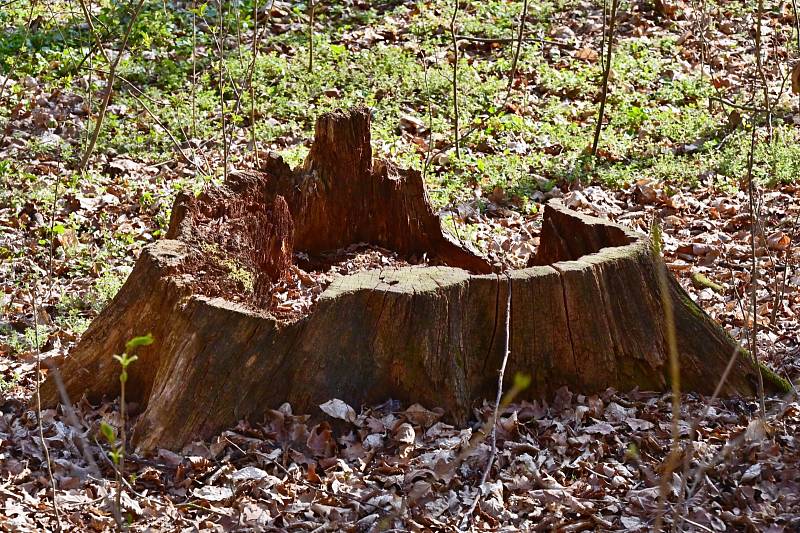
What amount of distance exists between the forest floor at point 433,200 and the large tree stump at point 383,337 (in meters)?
0.12

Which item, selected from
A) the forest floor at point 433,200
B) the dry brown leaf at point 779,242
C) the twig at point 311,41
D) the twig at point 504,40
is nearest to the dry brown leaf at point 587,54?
the forest floor at point 433,200

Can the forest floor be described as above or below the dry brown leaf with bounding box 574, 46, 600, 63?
below

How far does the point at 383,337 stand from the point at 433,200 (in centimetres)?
342

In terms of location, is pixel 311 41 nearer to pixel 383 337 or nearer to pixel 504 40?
pixel 504 40

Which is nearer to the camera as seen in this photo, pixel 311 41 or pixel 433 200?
pixel 433 200

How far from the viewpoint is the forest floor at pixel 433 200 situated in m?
3.48

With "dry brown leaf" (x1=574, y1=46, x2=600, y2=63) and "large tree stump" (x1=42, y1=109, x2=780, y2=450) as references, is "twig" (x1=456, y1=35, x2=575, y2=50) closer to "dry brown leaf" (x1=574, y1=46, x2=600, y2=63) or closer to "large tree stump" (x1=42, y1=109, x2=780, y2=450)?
"dry brown leaf" (x1=574, y1=46, x2=600, y2=63)

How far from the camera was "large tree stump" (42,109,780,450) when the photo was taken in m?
3.87

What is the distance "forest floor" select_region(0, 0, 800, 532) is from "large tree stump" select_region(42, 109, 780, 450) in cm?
12

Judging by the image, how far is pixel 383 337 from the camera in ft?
12.8

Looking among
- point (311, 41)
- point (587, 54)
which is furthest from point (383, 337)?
point (587, 54)

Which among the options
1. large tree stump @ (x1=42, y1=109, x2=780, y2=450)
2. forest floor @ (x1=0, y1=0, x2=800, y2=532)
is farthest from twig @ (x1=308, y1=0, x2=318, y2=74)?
large tree stump @ (x1=42, y1=109, x2=780, y2=450)

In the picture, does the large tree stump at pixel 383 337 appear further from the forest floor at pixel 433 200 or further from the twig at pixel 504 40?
the twig at pixel 504 40

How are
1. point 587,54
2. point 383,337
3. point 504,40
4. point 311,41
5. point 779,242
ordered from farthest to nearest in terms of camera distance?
point 504,40 < point 587,54 < point 311,41 < point 779,242 < point 383,337
